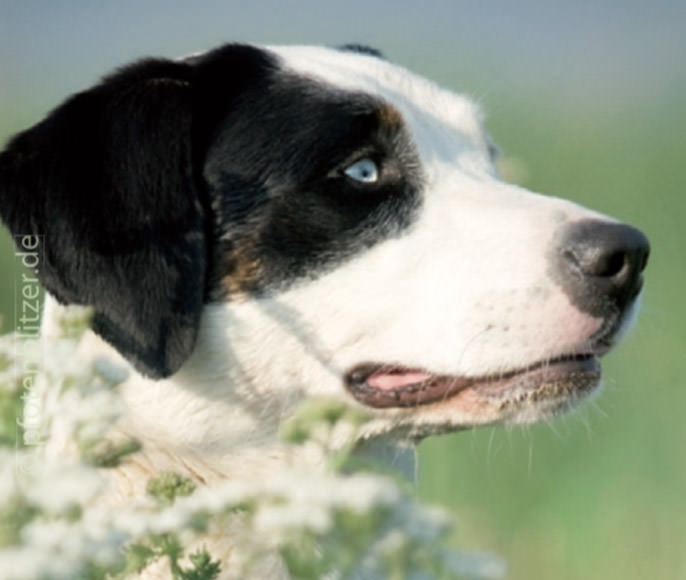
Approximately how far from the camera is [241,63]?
335 centimetres

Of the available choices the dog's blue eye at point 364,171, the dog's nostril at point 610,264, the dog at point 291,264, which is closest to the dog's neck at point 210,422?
the dog at point 291,264

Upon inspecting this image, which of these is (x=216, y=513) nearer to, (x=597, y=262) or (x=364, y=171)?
(x=597, y=262)

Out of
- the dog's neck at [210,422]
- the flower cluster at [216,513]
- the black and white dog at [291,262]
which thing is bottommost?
the dog's neck at [210,422]

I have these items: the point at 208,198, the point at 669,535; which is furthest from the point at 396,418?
the point at 669,535

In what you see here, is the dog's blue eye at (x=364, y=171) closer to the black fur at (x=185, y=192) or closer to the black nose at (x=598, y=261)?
the black fur at (x=185, y=192)

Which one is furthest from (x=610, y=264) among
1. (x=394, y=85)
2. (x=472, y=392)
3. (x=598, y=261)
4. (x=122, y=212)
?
(x=122, y=212)

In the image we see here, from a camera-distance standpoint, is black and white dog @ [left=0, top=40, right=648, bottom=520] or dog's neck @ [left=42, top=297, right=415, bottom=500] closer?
black and white dog @ [left=0, top=40, right=648, bottom=520]

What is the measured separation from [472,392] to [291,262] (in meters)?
0.49

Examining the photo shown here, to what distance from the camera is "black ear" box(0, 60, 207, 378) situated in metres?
2.93

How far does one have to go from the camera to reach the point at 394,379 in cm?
295

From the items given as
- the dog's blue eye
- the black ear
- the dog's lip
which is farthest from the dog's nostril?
the black ear

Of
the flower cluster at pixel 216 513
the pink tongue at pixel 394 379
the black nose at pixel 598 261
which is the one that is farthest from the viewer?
the pink tongue at pixel 394 379

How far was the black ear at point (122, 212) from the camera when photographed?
293 centimetres

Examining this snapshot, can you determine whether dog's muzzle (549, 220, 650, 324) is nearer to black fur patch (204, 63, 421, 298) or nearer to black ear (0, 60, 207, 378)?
black fur patch (204, 63, 421, 298)
